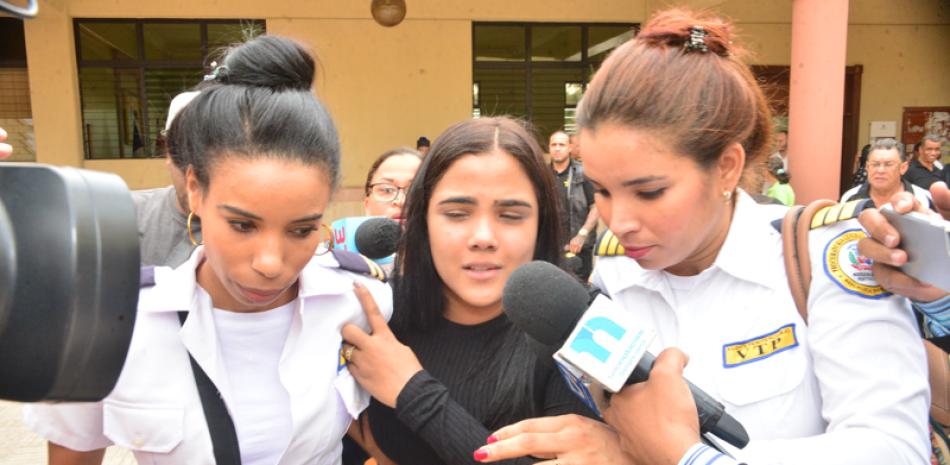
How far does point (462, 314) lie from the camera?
1639mm

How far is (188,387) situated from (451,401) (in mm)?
523

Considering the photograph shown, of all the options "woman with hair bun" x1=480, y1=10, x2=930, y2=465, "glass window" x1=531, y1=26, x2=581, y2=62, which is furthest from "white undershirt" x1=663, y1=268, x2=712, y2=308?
"glass window" x1=531, y1=26, x2=581, y2=62

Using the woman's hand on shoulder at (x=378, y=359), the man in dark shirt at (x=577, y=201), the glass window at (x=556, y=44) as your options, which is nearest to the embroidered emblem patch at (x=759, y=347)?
the woman's hand on shoulder at (x=378, y=359)

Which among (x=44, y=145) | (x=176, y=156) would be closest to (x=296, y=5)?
(x=44, y=145)

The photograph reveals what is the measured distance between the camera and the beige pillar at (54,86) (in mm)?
8719

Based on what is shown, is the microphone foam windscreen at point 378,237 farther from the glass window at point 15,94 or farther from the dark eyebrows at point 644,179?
the glass window at point 15,94

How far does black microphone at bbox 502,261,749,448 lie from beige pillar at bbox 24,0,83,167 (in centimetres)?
934

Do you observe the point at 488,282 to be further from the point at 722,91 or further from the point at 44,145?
the point at 44,145

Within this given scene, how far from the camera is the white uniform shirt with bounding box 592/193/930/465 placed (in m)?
1.07

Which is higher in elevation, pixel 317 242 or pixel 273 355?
pixel 317 242

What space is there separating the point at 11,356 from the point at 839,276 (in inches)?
47.1

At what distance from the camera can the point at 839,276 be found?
115cm

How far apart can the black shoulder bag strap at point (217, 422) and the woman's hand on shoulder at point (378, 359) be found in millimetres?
282

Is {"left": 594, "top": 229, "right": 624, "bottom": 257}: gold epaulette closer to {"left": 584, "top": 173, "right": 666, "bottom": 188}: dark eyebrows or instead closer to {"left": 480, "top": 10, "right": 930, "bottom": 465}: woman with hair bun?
{"left": 480, "top": 10, "right": 930, "bottom": 465}: woman with hair bun
